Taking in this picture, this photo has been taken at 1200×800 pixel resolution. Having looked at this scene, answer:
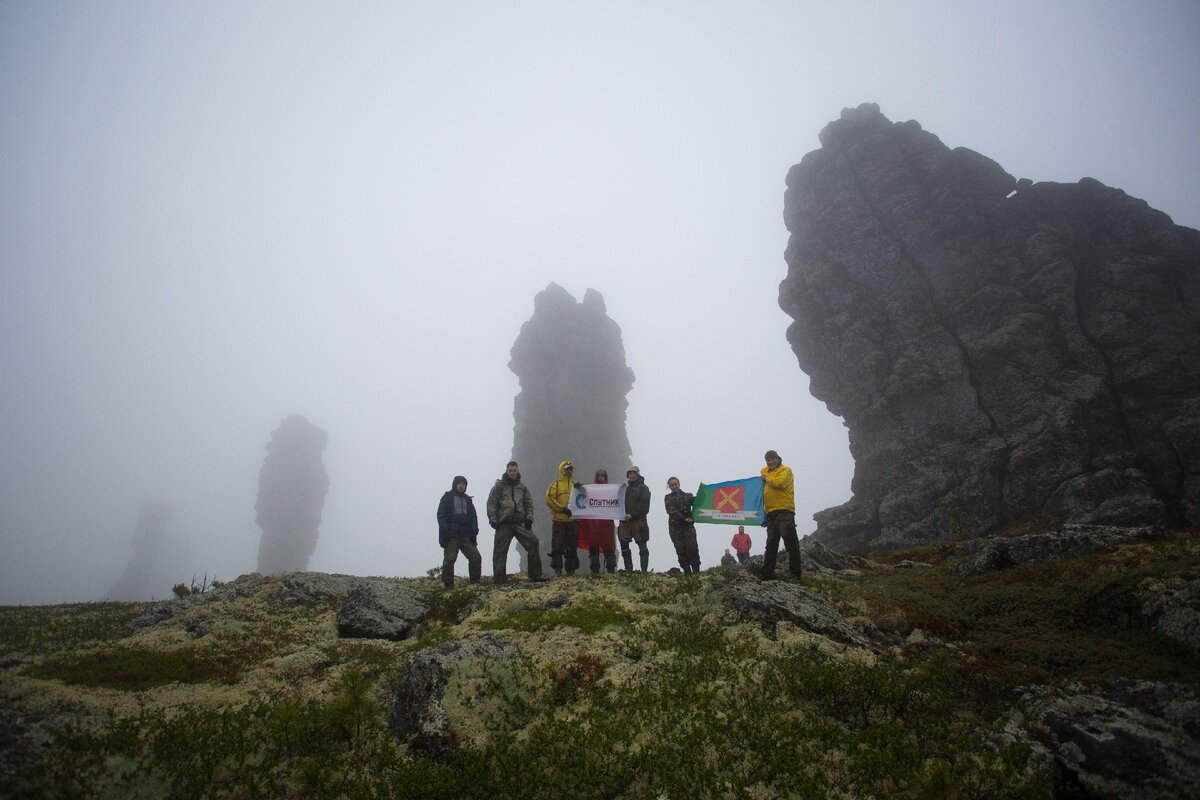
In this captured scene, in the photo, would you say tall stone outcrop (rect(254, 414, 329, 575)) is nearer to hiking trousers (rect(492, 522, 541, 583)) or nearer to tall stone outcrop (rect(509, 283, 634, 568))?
tall stone outcrop (rect(509, 283, 634, 568))

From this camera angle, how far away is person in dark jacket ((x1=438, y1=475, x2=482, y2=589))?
16.8 metres

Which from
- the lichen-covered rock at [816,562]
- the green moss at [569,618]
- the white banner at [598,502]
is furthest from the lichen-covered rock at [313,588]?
the lichen-covered rock at [816,562]

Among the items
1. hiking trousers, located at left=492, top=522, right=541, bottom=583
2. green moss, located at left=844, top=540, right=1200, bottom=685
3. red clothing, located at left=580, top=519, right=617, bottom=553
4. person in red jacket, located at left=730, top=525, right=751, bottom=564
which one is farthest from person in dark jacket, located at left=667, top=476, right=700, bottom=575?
person in red jacket, located at left=730, top=525, right=751, bottom=564

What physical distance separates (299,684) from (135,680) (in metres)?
2.80

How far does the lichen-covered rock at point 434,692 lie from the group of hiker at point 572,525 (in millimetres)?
6190

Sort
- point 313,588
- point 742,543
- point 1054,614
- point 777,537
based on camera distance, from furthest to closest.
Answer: point 742,543 < point 313,588 < point 777,537 < point 1054,614

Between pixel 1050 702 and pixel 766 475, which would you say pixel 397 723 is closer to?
pixel 1050 702

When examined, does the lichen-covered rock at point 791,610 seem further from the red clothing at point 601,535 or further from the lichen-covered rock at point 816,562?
the red clothing at point 601,535

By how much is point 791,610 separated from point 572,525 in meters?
9.64

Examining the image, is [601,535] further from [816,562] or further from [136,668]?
[136,668]

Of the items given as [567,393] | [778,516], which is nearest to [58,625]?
[778,516]

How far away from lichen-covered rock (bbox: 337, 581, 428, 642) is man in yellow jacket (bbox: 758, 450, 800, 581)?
919 centimetres

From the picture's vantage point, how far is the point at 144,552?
154m

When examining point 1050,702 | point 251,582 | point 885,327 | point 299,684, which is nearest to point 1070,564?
point 1050,702
